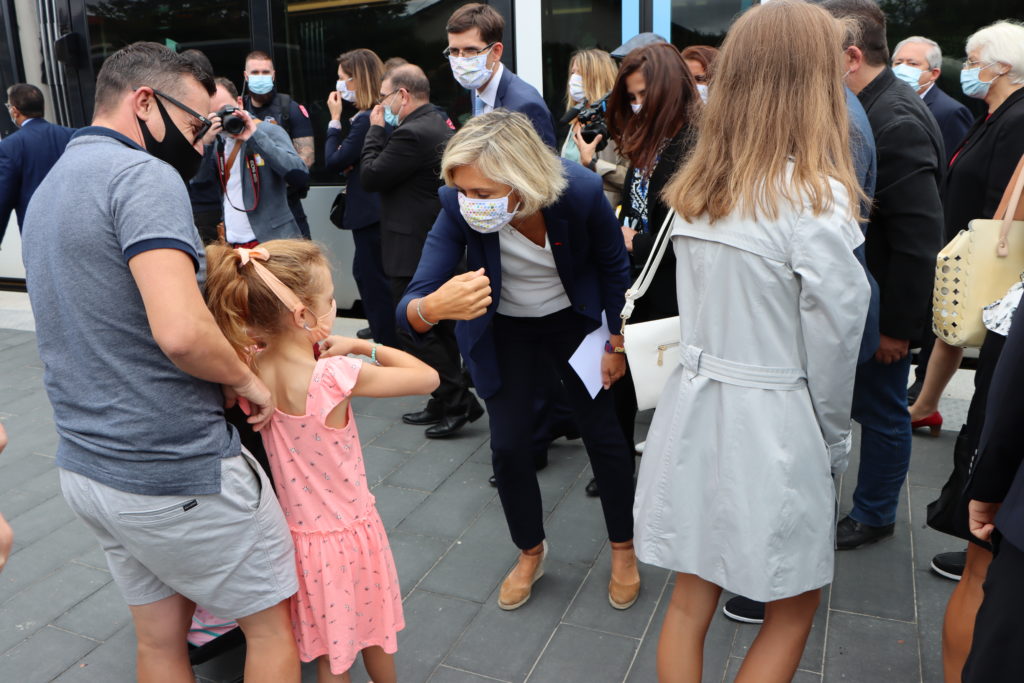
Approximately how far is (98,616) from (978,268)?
2983mm

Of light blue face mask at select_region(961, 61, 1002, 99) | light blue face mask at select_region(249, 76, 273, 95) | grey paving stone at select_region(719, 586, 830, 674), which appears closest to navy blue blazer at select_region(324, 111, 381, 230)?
light blue face mask at select_region(249, 76, 273, 95)

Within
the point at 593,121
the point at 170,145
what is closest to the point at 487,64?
the point at 593,121

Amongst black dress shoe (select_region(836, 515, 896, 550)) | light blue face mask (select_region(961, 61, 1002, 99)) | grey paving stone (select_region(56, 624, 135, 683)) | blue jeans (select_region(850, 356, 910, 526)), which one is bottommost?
grey paving stone (select_region(56, 624, 135, 683))

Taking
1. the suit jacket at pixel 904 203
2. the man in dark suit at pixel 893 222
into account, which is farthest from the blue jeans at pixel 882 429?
the suit jacket at pixel 904 203

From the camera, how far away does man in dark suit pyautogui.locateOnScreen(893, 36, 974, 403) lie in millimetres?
4418

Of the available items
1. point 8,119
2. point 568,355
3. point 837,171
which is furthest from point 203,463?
point 8,119

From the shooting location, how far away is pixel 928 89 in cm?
460

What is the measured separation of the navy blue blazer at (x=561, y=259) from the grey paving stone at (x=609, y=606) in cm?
79

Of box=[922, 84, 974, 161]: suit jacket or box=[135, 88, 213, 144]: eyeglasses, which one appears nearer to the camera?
box=[135, 88, 213, 144]: eyeglasses

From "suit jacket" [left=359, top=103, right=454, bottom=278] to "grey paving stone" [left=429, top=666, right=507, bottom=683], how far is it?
89.9 inches

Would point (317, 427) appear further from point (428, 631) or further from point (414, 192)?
point (414, 192)

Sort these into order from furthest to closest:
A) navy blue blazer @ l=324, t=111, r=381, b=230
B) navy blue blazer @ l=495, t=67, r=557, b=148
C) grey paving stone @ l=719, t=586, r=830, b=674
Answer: navy blue blazer @ l=324, t=111, r=381, b=230
navy blue blazer @ l=495, t=67, r=557, b=148
grey paving stone @ l=719, t=586, r=830, b=674

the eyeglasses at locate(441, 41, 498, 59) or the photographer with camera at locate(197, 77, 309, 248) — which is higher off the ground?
the eyeglasses at locate(441, 41, 498, 59)

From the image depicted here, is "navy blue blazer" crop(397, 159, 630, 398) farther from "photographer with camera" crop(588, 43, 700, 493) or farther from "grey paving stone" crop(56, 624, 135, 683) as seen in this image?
"grey paving stone" crop(56, 624, 135, 683)
